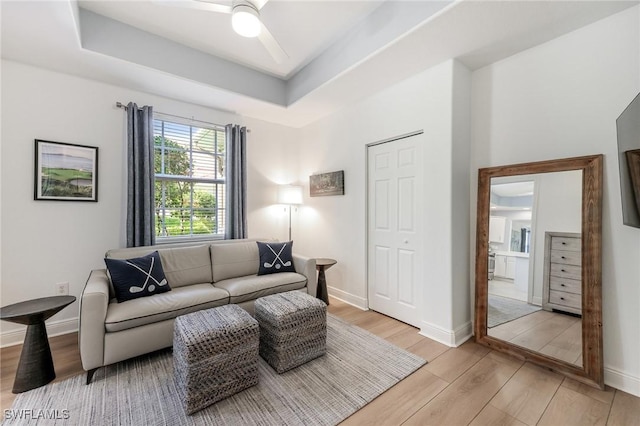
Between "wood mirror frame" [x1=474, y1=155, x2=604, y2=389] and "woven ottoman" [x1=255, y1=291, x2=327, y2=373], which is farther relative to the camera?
"woven ottoman" [x1=255, y1=291, x2=327, y2=373]

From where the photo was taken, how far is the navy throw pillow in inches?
87.4

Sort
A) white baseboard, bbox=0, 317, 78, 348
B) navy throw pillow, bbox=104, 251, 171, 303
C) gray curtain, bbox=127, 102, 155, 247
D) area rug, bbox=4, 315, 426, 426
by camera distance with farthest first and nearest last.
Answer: gray curtain, bbox=127, 102, 155, 247
white baseboard, bbox=0, 317, 78, 348
navy throw pillow, bbox=104, 251, 171, 303
area rug, bbox=4, 315, 426, 426

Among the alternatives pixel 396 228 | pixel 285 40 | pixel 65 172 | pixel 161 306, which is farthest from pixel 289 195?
pixel 65 172

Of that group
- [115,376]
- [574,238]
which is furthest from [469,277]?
[115,376]

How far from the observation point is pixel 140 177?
2.95m

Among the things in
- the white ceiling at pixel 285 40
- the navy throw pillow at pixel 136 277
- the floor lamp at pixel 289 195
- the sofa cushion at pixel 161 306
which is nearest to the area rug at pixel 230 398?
the sofa cushion at pixel 161 306

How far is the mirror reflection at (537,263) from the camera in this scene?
6.51ft

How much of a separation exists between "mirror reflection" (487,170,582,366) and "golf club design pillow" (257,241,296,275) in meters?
2.09

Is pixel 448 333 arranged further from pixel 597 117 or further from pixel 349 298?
pixel 597 117

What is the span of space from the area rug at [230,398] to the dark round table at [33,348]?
76 mm

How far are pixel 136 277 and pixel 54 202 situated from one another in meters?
1.23

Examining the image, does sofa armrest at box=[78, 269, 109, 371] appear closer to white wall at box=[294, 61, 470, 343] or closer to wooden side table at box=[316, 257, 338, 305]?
wooden side table at box=[316, 257, 338, 305]

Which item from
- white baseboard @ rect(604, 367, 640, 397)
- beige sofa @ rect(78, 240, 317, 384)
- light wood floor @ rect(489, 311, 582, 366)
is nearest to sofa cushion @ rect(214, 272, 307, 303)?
beige sofa @ rect(78, 240, 317, 384)

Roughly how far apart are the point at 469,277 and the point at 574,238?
875 millimetres
